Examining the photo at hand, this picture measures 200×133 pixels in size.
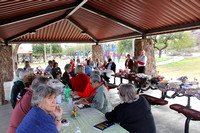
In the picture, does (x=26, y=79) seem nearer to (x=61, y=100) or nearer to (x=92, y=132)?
(x=61, y=100)

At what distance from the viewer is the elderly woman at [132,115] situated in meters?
1.84

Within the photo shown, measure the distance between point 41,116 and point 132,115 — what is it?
110 centimetres

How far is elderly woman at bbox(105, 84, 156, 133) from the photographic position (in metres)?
1.84

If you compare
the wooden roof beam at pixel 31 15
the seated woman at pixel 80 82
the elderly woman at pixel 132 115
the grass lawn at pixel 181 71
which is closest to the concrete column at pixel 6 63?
the wooden roof beam at pixel 31 15

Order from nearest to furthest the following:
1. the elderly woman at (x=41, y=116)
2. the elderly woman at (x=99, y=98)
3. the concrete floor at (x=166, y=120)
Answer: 1. the elderly woman at (x=41, y=116)
2. the elderly woman at (x=99, y=98)
3. the concrete floor at (x=166, y=120)

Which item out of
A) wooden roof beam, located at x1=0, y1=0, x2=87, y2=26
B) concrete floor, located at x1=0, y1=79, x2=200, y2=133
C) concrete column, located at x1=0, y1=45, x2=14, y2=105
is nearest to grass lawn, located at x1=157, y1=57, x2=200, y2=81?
concrete floor, located at x1=0, y1=79, x2=200, y2=133

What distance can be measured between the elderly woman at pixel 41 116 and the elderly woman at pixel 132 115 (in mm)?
791

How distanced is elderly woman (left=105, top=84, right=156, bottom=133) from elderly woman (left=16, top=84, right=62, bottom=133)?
31.1 inches

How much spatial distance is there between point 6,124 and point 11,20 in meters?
3.43

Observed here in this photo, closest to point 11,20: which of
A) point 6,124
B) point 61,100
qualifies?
point 6,124

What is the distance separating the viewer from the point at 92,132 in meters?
1.70

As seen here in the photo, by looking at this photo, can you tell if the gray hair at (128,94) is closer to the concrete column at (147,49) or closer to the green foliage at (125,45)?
the concrete column at (147,49)

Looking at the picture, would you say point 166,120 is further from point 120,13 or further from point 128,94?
point 120,13

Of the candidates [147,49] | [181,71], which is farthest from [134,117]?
[181,71]
